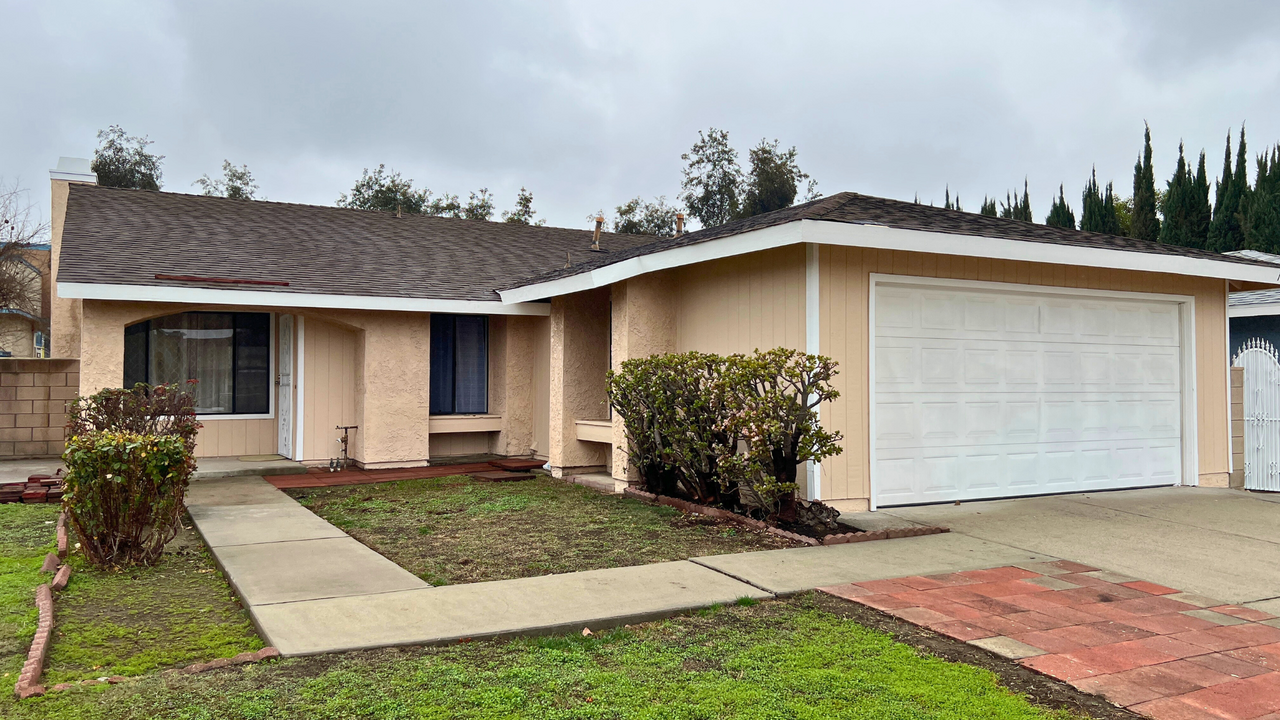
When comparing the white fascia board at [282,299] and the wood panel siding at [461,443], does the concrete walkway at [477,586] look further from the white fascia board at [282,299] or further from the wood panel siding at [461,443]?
the wood panel siding at [461,443]

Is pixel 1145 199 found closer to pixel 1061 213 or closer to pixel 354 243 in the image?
pixel 1061 213

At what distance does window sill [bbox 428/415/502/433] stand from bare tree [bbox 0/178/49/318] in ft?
65.6

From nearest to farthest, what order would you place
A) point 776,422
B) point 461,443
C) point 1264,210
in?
point 776,422
point 461,443
point 1264,210

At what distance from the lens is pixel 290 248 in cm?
1312

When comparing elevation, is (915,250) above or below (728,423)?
above

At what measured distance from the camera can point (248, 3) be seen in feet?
71.1

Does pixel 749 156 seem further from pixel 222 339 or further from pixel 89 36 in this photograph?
pixel 222 339

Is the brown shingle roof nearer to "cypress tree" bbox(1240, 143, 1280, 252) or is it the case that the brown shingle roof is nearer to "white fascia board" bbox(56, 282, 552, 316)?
"white fascia board" bbox(56, 282, 552, 316)

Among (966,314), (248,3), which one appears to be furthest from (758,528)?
(248,3)

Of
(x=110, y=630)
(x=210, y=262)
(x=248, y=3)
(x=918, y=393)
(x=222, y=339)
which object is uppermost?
(x=248, y=3)

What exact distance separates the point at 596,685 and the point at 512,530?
158 inches

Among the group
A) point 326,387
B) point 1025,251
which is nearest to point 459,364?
point 326,387

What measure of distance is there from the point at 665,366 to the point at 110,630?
5.36 meters

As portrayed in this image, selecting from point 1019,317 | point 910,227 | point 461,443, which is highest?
point 910,227
